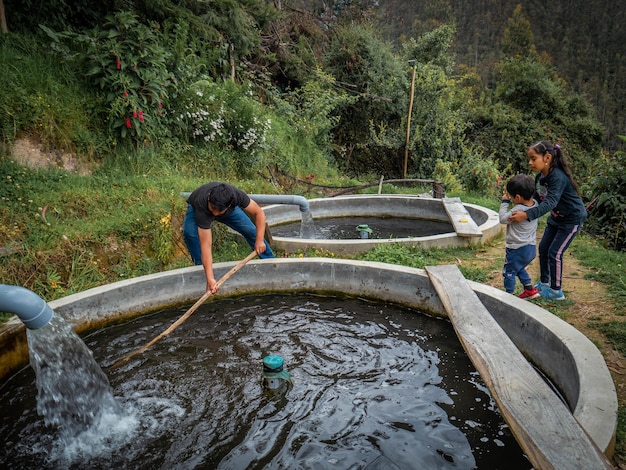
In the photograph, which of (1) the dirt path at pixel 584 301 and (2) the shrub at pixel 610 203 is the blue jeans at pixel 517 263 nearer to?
(1) the dirt path at pixel 584 301

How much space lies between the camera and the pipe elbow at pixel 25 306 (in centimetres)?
228

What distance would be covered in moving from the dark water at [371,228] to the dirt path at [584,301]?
5.30 ft

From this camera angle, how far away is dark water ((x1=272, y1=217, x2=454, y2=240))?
7.15m

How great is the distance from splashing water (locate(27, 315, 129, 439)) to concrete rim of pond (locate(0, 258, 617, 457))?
2.26 ft

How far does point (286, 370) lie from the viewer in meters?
3.17

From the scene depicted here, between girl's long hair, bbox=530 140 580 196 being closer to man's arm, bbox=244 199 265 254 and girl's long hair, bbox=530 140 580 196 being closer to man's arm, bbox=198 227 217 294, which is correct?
man's arm, bbox=244 199 265 254

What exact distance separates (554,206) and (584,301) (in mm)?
1079

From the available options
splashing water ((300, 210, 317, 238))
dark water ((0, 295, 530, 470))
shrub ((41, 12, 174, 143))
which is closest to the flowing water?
splashing water ((300, 210, 317, 238))

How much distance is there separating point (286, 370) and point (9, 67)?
5417mm

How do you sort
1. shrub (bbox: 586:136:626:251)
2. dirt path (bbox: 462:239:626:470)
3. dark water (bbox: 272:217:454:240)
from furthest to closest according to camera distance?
dark water (bbox: 272:217:454:240)
shrub (bbox: 586:136:626:251)
dirt path (bbox: 462:239:626:470)

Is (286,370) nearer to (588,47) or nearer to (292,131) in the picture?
(292,131)

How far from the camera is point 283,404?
9.37ft

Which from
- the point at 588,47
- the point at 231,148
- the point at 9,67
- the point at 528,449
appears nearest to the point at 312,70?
the point at 231,148

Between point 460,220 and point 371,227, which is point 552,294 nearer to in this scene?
point 460,220
